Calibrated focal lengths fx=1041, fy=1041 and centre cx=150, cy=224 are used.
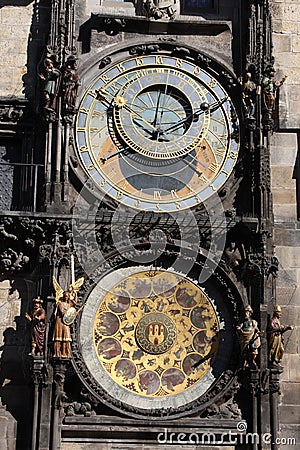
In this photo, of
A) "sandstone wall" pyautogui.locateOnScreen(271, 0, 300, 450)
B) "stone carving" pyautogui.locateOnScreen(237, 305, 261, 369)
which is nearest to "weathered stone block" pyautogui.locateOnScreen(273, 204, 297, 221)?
"sandstone wall" pyautogui.locateOnScreen(271, 0, 300, 450)

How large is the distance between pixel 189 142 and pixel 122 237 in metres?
1.93

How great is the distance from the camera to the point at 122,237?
15.0 m

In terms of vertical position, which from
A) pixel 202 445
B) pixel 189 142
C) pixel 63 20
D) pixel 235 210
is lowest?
pixel 202 445

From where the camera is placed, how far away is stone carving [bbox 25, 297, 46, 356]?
14.2 m

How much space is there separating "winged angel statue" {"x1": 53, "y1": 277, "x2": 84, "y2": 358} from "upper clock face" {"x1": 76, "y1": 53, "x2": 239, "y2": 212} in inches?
69.8

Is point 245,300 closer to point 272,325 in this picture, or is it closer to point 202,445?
point 272,325

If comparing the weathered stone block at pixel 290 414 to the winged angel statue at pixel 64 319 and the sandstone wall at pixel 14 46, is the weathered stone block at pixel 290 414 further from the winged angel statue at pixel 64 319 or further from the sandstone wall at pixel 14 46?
the sandstone wall at pixel 14 46

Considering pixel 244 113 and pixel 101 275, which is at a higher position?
pixel 244 113

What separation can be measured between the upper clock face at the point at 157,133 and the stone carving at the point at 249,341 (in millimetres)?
2091

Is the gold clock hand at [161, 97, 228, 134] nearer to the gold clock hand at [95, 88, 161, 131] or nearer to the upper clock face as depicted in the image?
the upper clock face

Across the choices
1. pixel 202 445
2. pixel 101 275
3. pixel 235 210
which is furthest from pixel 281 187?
pixel 202 445

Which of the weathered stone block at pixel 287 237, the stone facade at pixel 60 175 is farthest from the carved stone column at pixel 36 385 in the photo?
the weathered stone block at pixel 287 237

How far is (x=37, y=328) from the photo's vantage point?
562 inches

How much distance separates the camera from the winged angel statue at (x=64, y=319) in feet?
46.4
